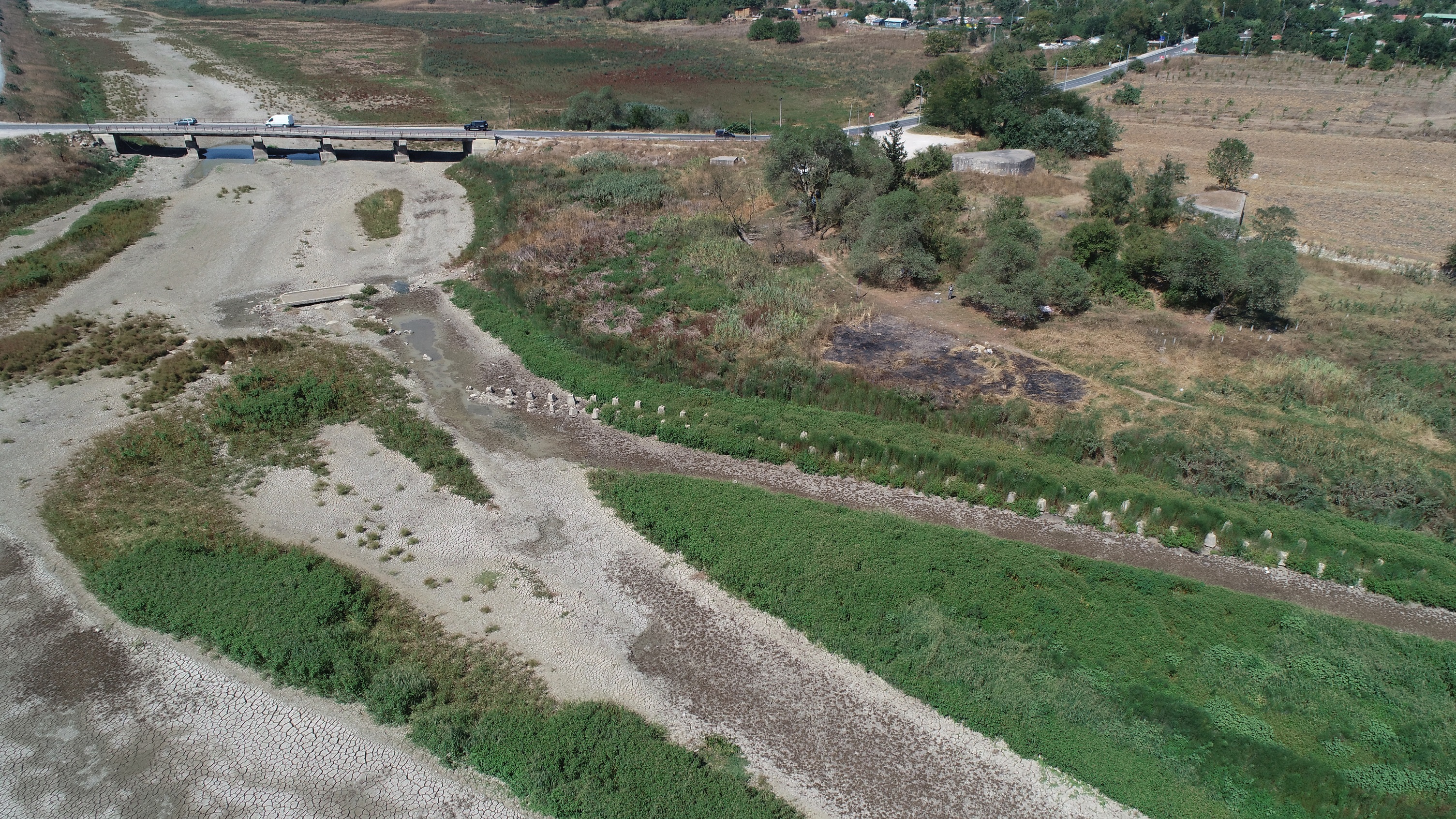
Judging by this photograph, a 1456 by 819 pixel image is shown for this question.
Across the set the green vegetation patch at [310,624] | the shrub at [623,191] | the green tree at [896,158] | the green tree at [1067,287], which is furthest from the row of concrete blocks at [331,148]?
→ the green tree at [1067,287]

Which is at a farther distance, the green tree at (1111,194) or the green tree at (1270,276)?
the green tree at (1111,194)

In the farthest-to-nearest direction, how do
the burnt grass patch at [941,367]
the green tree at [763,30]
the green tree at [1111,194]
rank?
the green tree at [763,30], the green tree at [1111,194], the burnt grass patch at [941,367]

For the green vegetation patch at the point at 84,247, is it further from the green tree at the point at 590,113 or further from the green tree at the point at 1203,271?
the green tree at the point at 1203,271

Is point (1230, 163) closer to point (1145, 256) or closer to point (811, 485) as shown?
point (1145, 256)

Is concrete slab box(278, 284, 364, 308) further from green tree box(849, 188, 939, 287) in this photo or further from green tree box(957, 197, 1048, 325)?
green tree box(957, 197, 1048, 325)

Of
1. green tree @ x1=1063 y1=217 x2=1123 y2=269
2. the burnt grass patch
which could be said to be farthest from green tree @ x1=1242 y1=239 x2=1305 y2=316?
the burnt grass patch

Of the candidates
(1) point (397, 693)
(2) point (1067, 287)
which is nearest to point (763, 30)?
(2) point (1067, 287)

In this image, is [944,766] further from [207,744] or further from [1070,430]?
[207,744]
